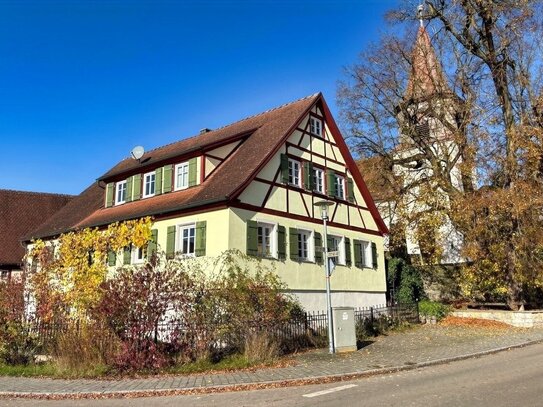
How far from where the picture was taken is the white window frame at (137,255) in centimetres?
1989

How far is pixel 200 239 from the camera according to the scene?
1753 centimetres

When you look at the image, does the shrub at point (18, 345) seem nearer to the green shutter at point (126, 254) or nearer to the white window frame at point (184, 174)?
the green shutter at point (126, 254)

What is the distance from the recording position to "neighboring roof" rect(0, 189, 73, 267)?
28911mm

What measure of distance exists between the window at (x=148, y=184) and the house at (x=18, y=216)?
10987 mm

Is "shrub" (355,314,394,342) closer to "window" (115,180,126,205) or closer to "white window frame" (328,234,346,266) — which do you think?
"white window frame" (328,234,346,266)

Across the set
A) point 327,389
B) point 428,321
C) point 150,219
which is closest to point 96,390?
point 327,389

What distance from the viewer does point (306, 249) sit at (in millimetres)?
20578

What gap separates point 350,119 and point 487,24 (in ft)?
29.2

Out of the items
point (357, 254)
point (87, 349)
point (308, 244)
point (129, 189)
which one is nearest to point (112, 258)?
point (129, 189)

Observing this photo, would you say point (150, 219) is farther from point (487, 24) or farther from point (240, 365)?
point (487, 24)

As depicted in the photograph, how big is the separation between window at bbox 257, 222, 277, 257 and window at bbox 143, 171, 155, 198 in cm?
582

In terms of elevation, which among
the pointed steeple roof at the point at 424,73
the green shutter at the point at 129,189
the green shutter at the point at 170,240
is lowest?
the green shutter at the point at 170,240

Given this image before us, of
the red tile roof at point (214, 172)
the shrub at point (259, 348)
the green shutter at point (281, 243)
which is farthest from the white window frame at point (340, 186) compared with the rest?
the shrub at point (259, 348)

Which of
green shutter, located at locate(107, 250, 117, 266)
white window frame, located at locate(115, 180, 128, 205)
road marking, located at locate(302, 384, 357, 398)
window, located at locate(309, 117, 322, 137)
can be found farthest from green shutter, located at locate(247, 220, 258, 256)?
road marking, located at locate(302, 384, 357, 398)
